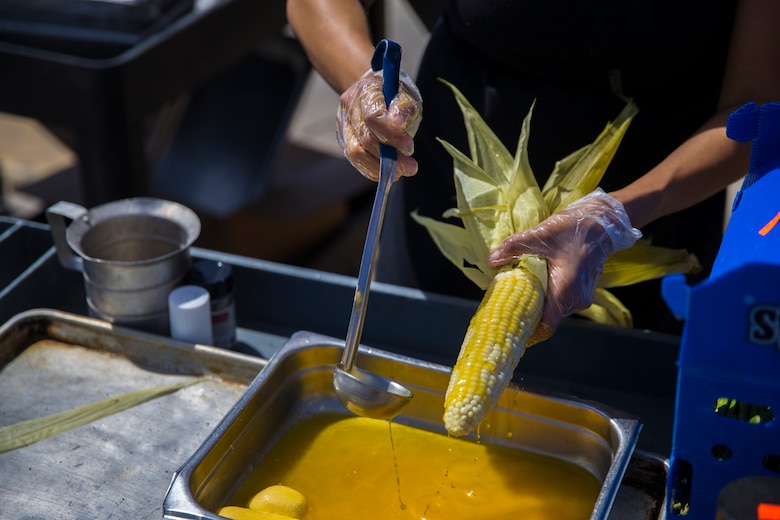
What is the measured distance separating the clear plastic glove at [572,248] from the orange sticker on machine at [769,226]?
37cm

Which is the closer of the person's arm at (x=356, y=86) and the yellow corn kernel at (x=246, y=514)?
the yellow corn kernel at (x=246, y=514)

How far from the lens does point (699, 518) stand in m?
1.03

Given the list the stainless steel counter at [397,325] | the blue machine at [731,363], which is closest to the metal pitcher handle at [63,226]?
the stainless steel counter at [397,325]

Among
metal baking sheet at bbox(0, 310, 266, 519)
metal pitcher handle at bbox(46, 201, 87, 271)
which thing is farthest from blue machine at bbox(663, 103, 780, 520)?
metal pitcher handle at bbox(46, 201, 87, 271)

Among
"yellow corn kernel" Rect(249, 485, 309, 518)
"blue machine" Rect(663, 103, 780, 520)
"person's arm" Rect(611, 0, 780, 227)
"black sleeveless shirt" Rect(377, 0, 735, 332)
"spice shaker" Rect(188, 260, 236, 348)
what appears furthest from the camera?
"spice shaker" Rect(188, 260, 236, 348)

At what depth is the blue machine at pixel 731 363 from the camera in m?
0.88

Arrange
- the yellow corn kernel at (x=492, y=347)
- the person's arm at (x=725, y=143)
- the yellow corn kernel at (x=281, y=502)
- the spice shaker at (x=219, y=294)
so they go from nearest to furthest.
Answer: the yellow corn kernel at (x=492, y=347)
the yellow corn kernel at (x=281, y=502)
the person's arm at (x=725, y=143)
the spice shaker at (x=219, y=294)

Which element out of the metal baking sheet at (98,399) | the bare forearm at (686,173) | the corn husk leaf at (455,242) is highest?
the bare forearm at (686,173)

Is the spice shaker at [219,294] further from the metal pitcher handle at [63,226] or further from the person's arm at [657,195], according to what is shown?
the person's arm at [657,195]

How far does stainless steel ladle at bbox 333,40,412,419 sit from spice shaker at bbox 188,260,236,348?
0.36 m

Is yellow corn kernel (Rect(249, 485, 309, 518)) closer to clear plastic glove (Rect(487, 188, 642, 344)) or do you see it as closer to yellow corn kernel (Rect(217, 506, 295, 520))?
yellow corn kernel (Rect(217, 506, 295, 520))

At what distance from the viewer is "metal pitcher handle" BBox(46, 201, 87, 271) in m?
1.64

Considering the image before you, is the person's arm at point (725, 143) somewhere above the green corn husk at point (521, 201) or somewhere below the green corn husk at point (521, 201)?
above

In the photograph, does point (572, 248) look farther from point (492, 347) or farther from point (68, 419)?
point (68, 419)
